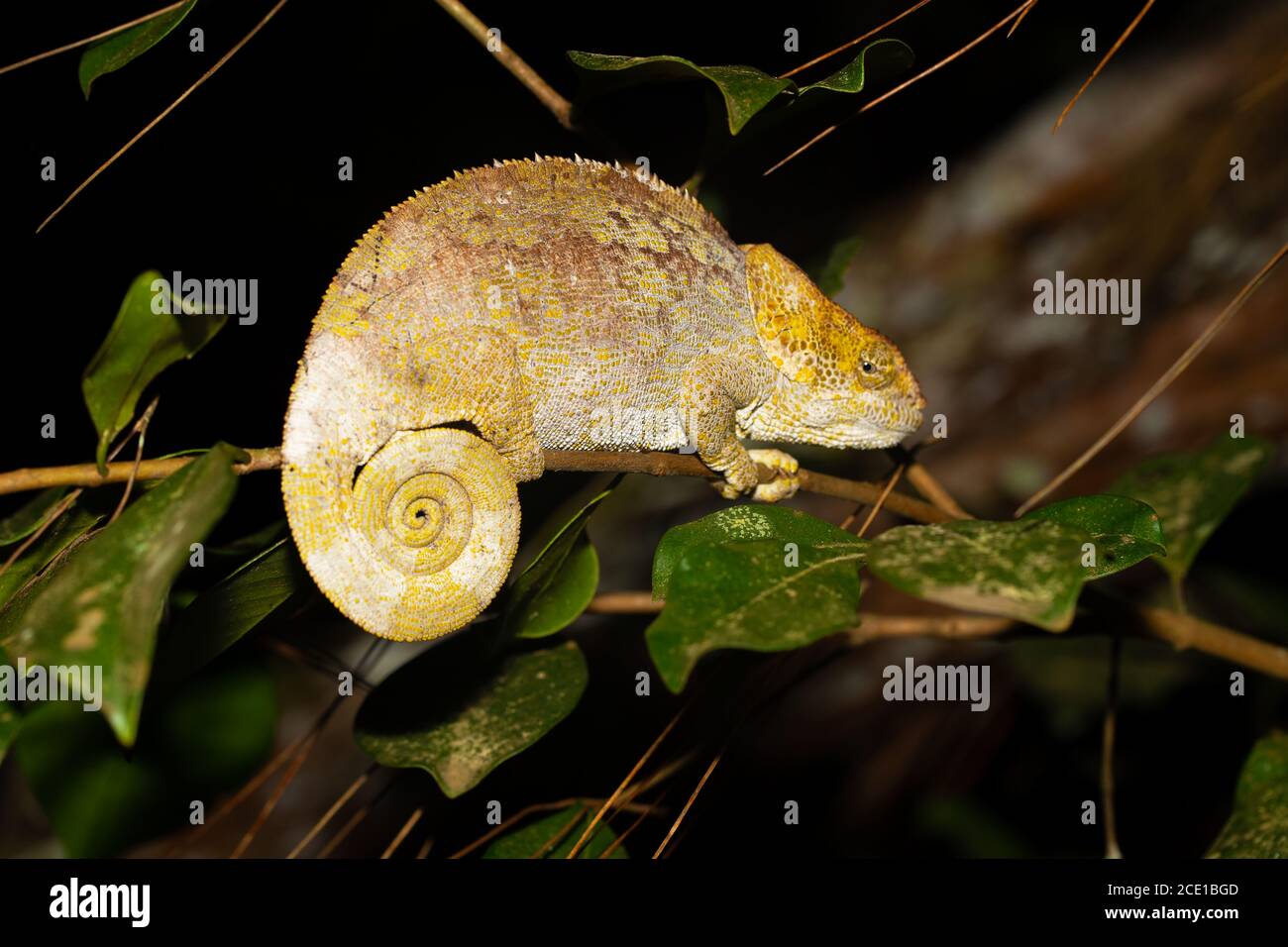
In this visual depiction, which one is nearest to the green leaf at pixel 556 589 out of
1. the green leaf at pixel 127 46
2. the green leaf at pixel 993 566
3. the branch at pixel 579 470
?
the branch at pixel 579 470

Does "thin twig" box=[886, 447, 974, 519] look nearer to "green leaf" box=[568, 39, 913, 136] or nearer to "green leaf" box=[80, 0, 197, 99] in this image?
"green leaf" box=[568, 39, 913, 136]

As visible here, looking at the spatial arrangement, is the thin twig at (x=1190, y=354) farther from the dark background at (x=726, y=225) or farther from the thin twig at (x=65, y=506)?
the thin twig at (x=65, y=506)

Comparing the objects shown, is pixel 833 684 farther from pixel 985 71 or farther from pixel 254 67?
pixel 254 67

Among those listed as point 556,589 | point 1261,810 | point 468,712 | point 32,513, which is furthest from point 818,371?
point 32,513

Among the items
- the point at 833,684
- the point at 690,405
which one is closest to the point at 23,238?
the point at 690,405

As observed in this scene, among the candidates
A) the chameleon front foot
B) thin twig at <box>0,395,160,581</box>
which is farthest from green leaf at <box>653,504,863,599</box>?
thin twig at <box>0,395,160,581</box>
